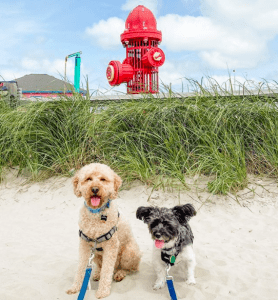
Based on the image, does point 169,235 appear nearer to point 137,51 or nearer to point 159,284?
point 159,284

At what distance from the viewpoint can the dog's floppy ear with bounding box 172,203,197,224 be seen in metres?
2.87

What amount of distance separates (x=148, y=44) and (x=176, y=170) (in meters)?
5.68

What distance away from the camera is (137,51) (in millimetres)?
10266

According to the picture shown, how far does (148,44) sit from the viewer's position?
10.3 meters

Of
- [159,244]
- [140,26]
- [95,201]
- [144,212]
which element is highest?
[140,26]

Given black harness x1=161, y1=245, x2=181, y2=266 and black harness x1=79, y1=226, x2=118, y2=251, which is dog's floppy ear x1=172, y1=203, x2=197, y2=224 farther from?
black harness x1=79, y1=226, x2=118, y2=251

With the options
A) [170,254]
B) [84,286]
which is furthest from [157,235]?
[84,286]

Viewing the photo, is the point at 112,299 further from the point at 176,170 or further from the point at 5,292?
the point at 176,170

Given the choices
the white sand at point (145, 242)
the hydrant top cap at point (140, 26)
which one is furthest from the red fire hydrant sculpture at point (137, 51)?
the white sand at point (145, 242)

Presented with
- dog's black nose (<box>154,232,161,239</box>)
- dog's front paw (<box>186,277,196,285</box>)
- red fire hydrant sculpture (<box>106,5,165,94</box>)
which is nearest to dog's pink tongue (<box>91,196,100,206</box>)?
dog's black nose (<box>154,232,161,239</box>)

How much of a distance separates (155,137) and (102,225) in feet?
11.5

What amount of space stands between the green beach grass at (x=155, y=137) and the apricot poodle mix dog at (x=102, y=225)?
2553 millimetres

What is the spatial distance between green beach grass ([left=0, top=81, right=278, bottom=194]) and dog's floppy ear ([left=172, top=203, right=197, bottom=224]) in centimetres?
267

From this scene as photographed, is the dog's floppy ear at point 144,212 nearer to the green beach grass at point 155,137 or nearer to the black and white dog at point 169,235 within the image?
the black and white dog at point 169,235
